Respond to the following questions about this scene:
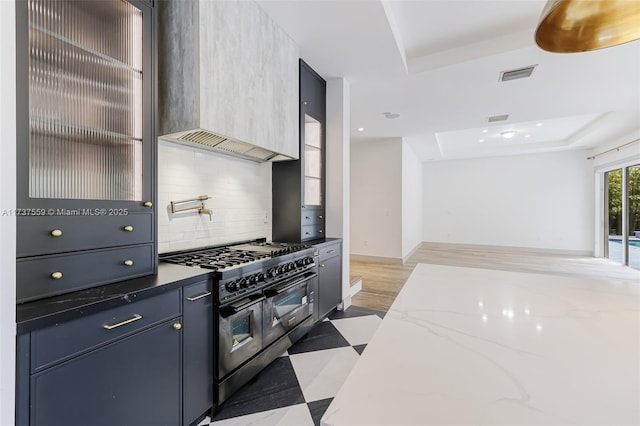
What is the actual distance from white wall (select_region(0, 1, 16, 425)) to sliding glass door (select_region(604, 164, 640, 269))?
864cm

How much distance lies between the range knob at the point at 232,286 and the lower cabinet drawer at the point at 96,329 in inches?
11.8

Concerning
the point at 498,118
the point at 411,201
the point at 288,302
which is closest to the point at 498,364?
the point at 288,302

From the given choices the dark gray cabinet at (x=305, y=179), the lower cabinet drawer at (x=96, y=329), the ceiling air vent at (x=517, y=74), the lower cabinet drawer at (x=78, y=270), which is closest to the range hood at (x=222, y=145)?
the dark gray cabinet at (x=305, y=179)

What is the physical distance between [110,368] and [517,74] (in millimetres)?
4409

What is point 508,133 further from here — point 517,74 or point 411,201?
point 517,74

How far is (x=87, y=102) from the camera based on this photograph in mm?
1349

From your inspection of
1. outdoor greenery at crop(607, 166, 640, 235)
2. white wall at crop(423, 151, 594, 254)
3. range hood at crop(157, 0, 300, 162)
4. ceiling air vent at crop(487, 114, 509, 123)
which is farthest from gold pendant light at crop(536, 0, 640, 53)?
white wall at crop(423, 151, 594, 254)

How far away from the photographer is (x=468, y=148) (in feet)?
25.5

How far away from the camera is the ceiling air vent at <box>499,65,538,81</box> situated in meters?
3.11

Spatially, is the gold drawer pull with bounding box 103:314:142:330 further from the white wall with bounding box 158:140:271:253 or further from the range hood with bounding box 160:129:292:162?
the range hood with bounding box 160:129:292:162

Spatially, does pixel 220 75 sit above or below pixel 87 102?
above

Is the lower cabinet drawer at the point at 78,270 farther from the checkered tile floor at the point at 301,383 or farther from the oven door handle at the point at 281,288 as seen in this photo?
the checkered tile floor at the point at 301,383

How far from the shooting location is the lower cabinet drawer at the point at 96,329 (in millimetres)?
964

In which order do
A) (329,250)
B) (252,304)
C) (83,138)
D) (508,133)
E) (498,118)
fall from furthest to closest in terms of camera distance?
(508,133) → (498,118) → (329,250) → (252,304) → (83,138)
